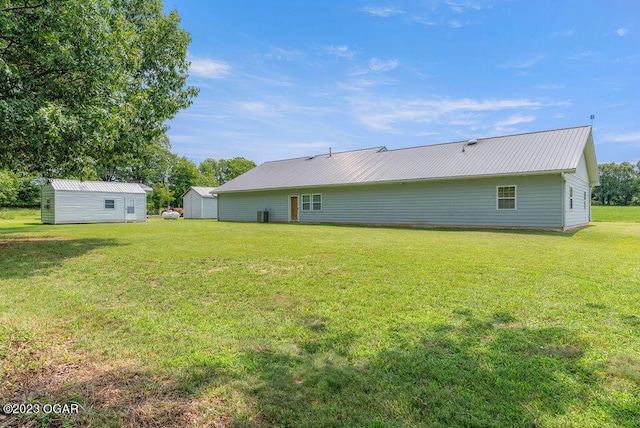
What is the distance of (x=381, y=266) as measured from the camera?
20.3 ft

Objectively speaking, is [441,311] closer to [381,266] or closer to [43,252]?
[381,266]

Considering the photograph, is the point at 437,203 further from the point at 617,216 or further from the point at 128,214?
the point at 128,214

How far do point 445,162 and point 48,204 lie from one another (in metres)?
26.7

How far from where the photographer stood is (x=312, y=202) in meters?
21.2

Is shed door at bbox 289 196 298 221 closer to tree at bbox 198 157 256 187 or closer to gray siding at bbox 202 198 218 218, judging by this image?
gray siding at bbox 202 198 218 218

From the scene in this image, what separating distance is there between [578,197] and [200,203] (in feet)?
98.2

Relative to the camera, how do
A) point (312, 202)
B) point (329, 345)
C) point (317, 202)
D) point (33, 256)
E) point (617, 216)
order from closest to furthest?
point (329, 345) → point (33, 256) → point (317, 202) → point (312, 202) → point (617, 216)

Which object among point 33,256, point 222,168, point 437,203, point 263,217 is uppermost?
point 222,168

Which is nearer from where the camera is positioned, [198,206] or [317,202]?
[317,202]

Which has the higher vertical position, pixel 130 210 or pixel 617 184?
pixel 617 184

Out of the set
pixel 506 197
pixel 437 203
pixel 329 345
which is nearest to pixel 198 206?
pixel 437 203

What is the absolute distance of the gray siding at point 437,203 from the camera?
1388cm

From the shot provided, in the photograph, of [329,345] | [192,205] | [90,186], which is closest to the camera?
[329,345]

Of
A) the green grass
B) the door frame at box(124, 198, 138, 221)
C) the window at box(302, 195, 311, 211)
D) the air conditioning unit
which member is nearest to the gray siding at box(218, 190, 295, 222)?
the air conditioning unit
